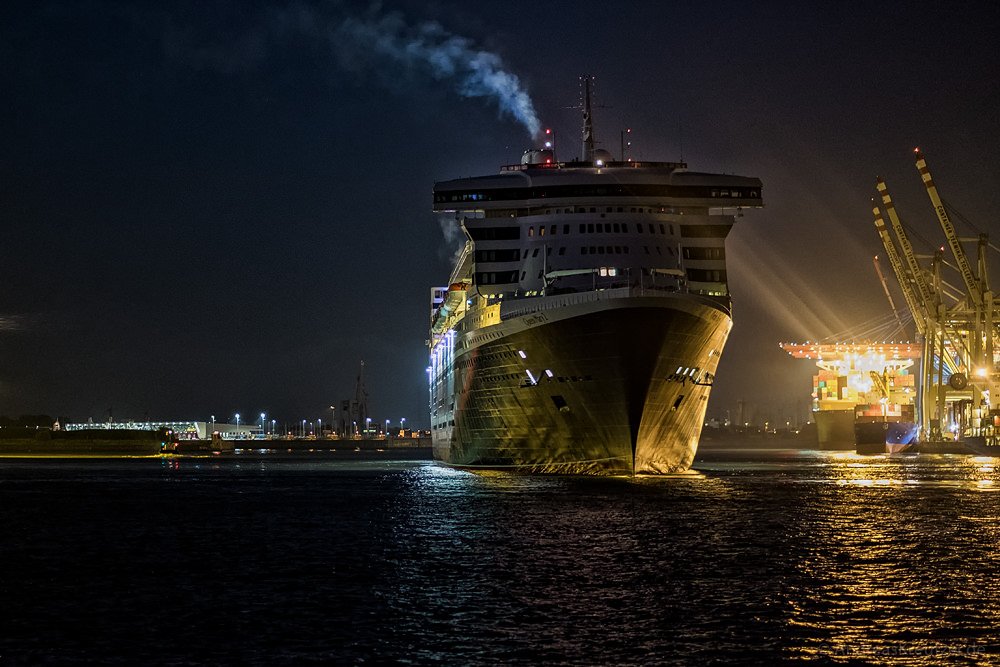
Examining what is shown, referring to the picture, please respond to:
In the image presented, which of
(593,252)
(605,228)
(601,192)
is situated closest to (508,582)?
(593,252)

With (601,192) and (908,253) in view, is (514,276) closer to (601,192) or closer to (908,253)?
(601,192)

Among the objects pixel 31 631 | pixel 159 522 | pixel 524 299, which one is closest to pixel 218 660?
pixel 31 631

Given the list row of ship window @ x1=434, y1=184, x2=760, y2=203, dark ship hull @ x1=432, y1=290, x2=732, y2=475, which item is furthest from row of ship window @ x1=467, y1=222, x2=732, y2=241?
dark ship hull @ x1=432, y1=290, x2=732, y2=475

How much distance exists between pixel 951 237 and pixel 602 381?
103m

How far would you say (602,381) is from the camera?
52.0 m

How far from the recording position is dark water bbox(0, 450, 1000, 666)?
16938 mm

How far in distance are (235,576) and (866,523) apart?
20882mm

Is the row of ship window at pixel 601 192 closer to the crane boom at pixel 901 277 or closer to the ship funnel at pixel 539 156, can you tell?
the ship funnel at pixel 539 156

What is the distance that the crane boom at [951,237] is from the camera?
14088cm

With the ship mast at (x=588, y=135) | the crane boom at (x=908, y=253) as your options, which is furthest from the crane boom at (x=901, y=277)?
the ship mast at (x=588, y=135)

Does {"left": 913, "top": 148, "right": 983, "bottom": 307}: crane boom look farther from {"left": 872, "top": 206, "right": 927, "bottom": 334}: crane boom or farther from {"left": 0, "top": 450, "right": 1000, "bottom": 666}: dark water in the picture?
{"left": 0, "top": 450, "right": 1000, "bottom": 666}: dark water

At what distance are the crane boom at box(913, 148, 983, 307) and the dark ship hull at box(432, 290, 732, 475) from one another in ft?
303

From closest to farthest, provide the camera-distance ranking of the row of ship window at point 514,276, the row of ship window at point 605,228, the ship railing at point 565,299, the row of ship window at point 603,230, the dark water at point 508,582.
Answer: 1. the dark water at point 508,582
2. the ship railing at point 565,299
3. the row of ship window at point 605,228
4. the row of ship window at point 603,230
5. the row of ship window at point 514,276

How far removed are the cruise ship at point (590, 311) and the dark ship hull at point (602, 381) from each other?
0.07 meters
